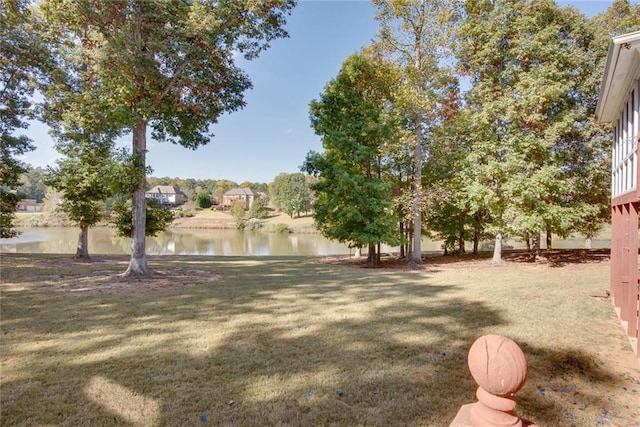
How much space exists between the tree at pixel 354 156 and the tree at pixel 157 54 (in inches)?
160

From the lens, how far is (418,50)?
13.8 metres

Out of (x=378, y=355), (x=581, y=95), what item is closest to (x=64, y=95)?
(x=378, y=355)

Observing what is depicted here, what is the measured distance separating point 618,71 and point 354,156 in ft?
27.5

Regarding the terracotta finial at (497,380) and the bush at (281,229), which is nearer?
the terracotta finial at (497,380)

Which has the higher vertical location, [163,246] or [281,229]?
[281,229]

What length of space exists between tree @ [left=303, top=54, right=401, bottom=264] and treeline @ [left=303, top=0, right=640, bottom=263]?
1.7 inches

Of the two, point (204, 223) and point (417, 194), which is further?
point (204, 223)

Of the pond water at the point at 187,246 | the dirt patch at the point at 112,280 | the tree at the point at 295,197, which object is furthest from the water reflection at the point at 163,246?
the tree at the point at 295,197

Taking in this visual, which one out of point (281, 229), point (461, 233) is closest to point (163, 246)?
point (281, 229)

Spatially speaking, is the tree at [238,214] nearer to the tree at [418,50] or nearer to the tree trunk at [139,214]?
the tree at [418,50]

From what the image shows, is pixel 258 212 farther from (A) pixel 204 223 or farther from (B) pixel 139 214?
(B) pixel 139 214

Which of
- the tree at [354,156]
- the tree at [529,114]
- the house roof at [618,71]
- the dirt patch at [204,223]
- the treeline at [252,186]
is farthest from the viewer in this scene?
the treeline at [252,186]

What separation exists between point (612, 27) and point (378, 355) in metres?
17.3

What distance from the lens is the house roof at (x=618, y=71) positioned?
13.7ft
